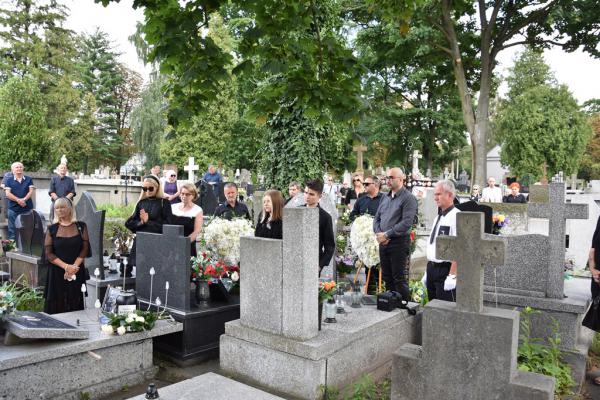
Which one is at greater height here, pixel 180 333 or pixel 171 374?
pixel 180 333

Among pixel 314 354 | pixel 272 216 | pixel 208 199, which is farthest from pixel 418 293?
pixel 208 199

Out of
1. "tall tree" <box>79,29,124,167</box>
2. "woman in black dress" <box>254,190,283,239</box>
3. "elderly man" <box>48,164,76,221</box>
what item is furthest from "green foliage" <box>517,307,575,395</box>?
"tall tree" <box>79,29,124,167</box>

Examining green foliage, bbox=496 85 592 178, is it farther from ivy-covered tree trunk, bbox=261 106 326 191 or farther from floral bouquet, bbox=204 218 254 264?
floral bouquet, bbox=204 218 254 264

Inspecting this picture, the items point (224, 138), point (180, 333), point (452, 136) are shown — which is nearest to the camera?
point (180, 333)

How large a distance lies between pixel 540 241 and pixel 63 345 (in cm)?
518

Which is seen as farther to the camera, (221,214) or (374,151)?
(374,151)

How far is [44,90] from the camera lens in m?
31.5

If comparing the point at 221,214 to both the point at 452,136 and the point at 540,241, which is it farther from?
the point at 452,136

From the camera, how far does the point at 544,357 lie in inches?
190

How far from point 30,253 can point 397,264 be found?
6.01m

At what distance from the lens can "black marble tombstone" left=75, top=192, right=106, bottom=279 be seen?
21.5 feet

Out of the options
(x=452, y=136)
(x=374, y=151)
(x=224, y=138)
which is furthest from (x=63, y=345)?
(x=374, y=151)

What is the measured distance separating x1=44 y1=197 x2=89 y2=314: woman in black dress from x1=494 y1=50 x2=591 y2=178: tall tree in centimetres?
4242

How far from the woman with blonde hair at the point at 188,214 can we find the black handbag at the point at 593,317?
5006 millimetres
